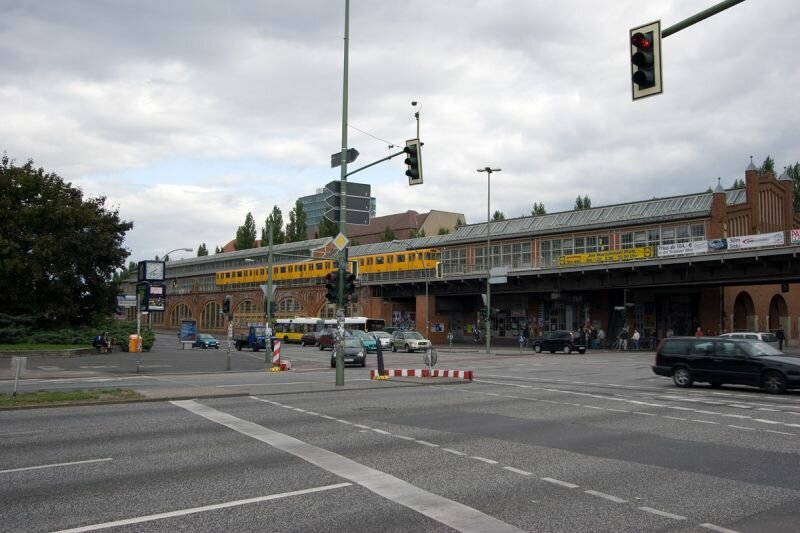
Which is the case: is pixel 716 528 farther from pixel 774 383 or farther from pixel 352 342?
pixel 352 342

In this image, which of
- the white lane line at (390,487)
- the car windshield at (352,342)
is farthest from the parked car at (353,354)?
the white lane line at (390,487)

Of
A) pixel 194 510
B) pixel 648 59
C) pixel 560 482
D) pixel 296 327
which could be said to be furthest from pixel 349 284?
pixel 296 327

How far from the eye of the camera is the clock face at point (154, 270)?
150ft

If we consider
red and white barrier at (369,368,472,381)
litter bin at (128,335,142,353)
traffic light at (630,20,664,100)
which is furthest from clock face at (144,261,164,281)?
traffic light at (630,20,664,100)

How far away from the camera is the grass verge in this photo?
1534cm

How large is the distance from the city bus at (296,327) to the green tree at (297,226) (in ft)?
119

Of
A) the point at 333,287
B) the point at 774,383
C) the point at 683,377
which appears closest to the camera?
the point at 774,383

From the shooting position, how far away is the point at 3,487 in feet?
24.9

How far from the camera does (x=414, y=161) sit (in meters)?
18.7

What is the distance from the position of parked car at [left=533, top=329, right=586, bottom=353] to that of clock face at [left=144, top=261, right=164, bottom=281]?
27.4 meters

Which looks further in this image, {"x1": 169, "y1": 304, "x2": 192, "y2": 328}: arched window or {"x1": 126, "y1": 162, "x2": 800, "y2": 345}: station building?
{"x1": 169, "y1": 304, "x2": 192, "y2": 328}: arched window

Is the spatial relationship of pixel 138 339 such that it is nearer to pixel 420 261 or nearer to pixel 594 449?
pixel 420 261

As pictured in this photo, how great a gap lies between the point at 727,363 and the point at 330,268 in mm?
62148

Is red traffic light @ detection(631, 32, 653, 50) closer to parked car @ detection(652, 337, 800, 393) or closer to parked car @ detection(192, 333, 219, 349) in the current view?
parked car @ detection(652, 337, 800, 393)
